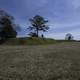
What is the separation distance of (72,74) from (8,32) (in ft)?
152

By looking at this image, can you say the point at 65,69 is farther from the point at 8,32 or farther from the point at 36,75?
Result: the point at 8,32

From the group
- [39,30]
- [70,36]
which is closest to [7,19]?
[39,30]

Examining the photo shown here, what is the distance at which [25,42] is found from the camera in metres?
46.2

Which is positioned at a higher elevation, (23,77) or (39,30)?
(39,30)

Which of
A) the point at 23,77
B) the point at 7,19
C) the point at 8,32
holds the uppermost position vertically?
the point at 7,19

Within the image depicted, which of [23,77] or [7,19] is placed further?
[7,19]

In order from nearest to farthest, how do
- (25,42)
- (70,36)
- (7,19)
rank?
1. (25,42)
2. (7,19)
3. (70,36)

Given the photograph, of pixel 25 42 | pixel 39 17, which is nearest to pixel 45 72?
pixel 25 42

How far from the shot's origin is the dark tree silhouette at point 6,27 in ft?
175

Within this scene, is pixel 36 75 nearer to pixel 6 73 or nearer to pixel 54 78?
pixel 54 78

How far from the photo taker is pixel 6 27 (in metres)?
53.1

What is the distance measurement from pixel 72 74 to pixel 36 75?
1903 mm

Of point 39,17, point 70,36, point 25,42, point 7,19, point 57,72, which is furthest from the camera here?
point 70,36

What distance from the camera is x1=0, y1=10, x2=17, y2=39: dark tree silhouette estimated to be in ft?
175
